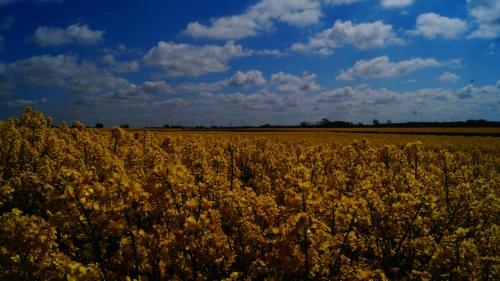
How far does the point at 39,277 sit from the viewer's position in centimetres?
484

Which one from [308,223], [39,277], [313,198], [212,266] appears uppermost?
[313,198]

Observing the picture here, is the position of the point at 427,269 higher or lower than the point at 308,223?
lower

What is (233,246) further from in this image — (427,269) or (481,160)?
(481,160)

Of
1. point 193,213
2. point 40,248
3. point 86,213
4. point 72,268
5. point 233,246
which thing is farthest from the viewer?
point 233,246

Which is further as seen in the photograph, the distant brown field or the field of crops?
the distant brown field

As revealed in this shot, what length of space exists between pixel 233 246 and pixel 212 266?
2.06 ft

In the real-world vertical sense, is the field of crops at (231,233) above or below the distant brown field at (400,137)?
below

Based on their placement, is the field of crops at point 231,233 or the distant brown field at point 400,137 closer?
the field of crops at point 231,233

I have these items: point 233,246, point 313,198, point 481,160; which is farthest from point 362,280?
point 481,160

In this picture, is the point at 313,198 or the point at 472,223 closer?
the point at 313,198

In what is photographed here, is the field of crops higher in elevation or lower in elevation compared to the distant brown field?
lower

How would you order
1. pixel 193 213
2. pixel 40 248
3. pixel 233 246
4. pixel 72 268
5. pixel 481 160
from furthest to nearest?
pixel 481 160, pixel 233 246, pixel 193 213, pixel 40 248, pixel 72 268

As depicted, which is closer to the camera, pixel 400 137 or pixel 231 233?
pixel 231 233

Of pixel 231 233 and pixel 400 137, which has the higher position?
pixel 400 137
